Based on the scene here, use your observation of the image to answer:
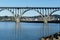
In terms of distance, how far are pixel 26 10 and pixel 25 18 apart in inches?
732

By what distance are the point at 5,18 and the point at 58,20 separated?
20919 mm

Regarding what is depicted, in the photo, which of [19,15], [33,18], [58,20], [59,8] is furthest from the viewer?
[33,18]

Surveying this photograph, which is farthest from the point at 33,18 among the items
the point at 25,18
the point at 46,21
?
the point at 46,21

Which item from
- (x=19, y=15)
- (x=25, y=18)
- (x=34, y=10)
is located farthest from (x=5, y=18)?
(x=34, y=10)

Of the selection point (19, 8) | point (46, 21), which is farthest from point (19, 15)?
point (46, 21)

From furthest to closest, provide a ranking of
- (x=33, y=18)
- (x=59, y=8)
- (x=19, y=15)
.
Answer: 1. (x=33, y=18)
2. (x=19, y=15)
3. (x=59, y=8)

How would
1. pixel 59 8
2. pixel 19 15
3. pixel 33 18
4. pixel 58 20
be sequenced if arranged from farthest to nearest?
pixel 33 18 → pixel 58 20 → pixel 19 15 → pixel 59 8

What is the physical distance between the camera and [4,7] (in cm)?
8212

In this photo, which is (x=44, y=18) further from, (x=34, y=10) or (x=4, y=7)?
(x=4, y=7)

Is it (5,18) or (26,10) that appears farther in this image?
(5,18)

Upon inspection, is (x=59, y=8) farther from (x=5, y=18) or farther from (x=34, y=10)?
(x=5, y=18)

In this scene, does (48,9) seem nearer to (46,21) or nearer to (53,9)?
(53,9)

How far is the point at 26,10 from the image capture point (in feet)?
269

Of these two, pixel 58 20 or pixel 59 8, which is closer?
pixel 59 8
